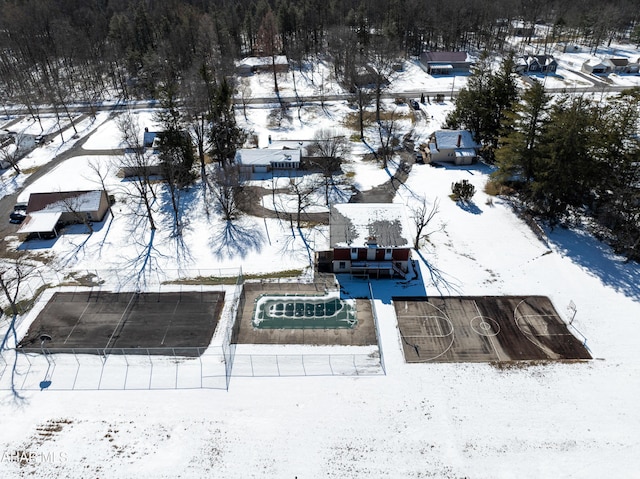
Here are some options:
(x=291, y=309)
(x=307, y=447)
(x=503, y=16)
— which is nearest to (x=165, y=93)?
(x=291, y=309)

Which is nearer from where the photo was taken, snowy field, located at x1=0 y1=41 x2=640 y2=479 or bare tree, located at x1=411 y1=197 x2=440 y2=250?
snowy field, located at x1=0 y1=41 x2=640 y2=479

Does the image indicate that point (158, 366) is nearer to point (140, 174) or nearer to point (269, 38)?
point (140, 174)

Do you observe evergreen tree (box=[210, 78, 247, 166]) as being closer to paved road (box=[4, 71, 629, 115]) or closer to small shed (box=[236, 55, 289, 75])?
paved road (box=[4, 71, 629, 115])

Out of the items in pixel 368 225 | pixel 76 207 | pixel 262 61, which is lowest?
pixel 76 207

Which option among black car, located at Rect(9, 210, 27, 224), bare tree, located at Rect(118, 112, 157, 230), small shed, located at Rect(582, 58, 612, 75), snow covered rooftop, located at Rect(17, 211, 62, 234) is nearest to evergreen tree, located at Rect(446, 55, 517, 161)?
bare tree, located at Rect(118, 112, 157, 230)

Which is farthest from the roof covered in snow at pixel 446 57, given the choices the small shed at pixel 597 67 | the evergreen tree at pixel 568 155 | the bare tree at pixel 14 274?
the bare tree at pixel 14 274

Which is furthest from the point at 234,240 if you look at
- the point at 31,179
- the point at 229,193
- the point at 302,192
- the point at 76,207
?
the point at 31,179

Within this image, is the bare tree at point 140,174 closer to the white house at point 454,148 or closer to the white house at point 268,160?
the white house at point 268,160
